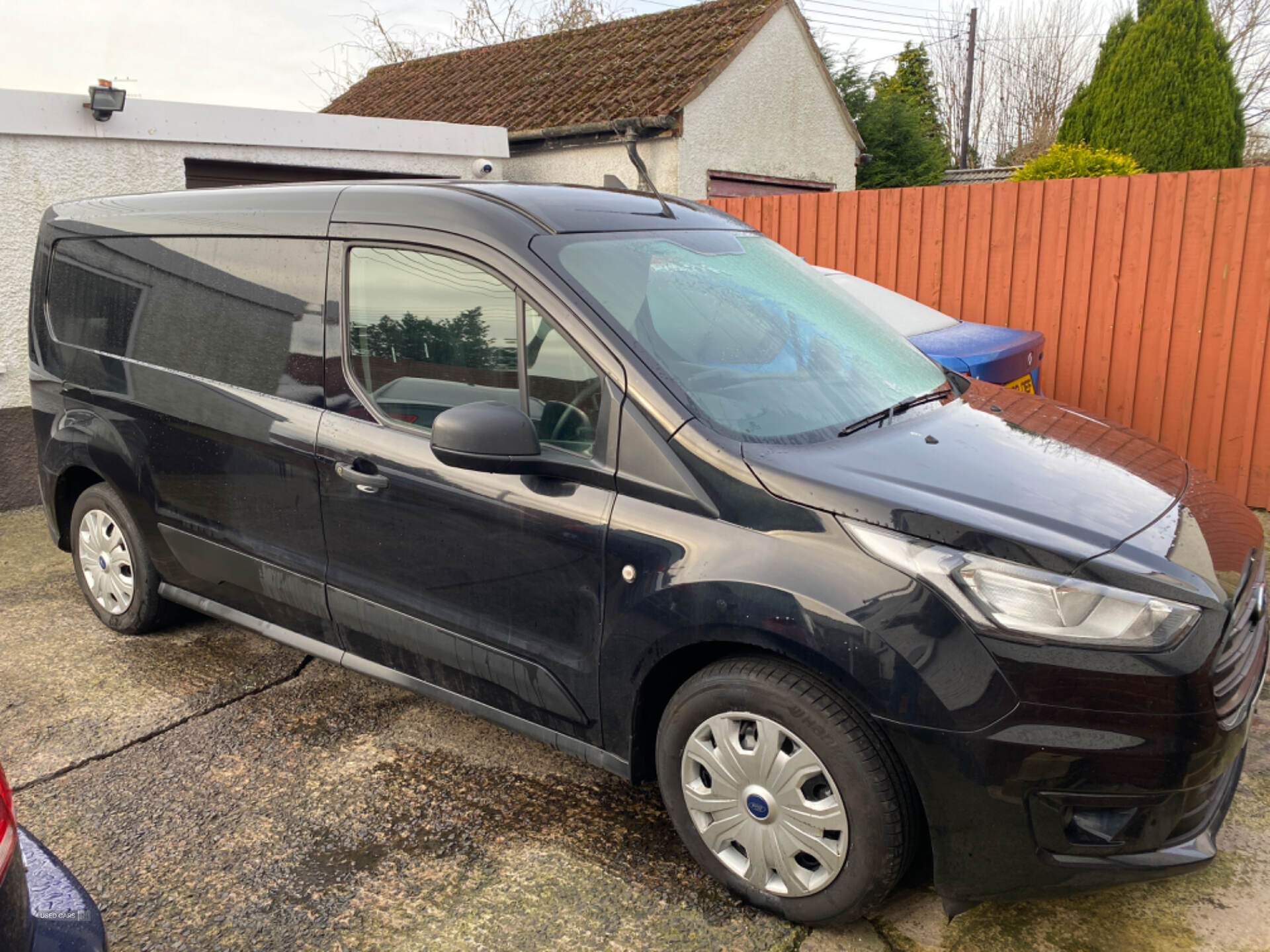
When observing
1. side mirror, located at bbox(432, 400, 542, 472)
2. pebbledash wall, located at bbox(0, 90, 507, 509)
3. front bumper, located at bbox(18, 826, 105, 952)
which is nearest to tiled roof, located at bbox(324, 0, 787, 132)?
pebbledash wall, located at bbox(0, 90, 507, 509)

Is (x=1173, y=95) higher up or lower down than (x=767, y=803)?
higher up

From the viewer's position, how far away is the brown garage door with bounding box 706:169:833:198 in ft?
40.2

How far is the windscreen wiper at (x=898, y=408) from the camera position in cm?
266

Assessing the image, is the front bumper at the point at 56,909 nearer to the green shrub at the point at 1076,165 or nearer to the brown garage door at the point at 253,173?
the brown garage door at the point at 253,173

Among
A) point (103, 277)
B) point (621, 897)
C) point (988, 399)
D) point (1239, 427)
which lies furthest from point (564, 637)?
point (1239, 427)

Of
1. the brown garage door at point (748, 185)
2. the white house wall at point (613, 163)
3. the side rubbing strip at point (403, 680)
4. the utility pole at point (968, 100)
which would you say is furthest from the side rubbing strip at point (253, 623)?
the utility pole at point (968, 100)

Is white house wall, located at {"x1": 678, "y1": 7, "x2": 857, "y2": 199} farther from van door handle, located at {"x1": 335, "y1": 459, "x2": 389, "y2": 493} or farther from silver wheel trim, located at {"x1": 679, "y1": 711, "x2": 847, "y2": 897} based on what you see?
silver wheel trim, located at {"x1": 679, "y1": 711, "x2": 847, "y2": 897}

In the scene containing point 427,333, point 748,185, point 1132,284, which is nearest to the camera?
point 427,333

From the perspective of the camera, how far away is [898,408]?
2873 millimetres

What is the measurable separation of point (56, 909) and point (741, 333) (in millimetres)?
2165

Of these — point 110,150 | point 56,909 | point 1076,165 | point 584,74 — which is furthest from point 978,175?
point 56,909

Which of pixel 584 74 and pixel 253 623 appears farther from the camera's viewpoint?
pixel 584 74

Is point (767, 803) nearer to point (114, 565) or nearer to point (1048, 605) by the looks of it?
point (1048, 605)

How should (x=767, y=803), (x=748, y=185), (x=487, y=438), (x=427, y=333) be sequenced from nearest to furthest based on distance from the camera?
(x=767, y=803) < (x=487, y=438) < (x=427, y=333) < (x=748, y=185)
